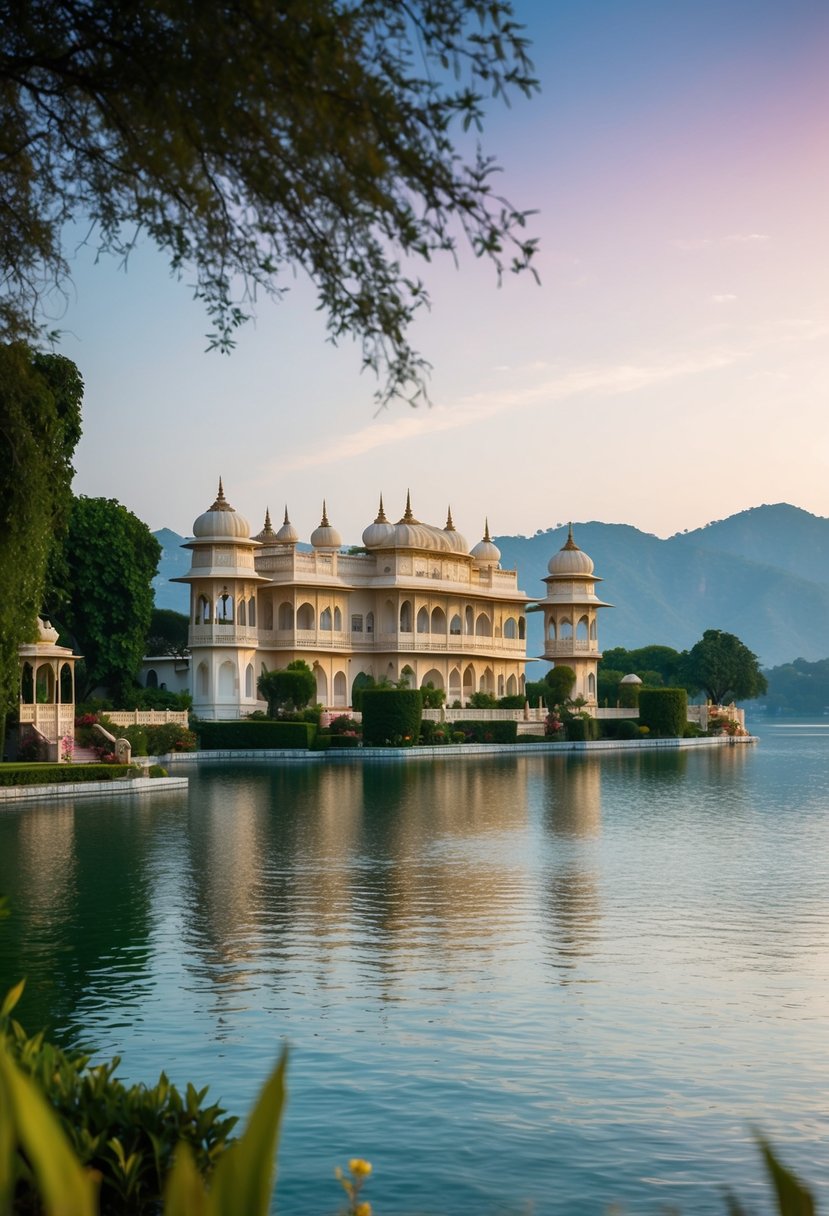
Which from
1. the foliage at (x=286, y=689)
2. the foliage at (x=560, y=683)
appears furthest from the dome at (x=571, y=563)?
the foliage at (x=286, y=689)

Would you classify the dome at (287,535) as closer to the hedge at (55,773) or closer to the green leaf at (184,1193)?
the hedge at (55,773)

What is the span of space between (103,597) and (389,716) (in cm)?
1119

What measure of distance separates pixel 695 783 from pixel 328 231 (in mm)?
32824

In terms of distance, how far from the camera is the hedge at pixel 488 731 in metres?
58.5

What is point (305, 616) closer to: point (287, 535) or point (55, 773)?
point (287, 535)

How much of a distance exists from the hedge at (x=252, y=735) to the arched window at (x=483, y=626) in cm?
2489

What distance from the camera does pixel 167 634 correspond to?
71188 millimetres

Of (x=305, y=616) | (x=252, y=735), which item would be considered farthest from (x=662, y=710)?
(x=252, y=735)

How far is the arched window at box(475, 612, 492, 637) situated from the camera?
75.4 m

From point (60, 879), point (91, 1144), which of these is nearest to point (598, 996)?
point (91, 1144)

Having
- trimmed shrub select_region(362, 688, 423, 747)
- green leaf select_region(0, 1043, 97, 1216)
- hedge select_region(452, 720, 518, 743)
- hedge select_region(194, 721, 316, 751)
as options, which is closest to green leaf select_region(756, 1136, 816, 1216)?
green leaf select_region(0, 1043, 97, 1216)

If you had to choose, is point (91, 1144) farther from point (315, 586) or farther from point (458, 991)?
point (315, 586)

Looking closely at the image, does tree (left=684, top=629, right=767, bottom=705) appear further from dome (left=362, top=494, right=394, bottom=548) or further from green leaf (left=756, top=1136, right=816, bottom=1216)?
green leaf (left=756, top=1136, right=816, bottom=1216)

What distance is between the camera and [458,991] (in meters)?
11.0
